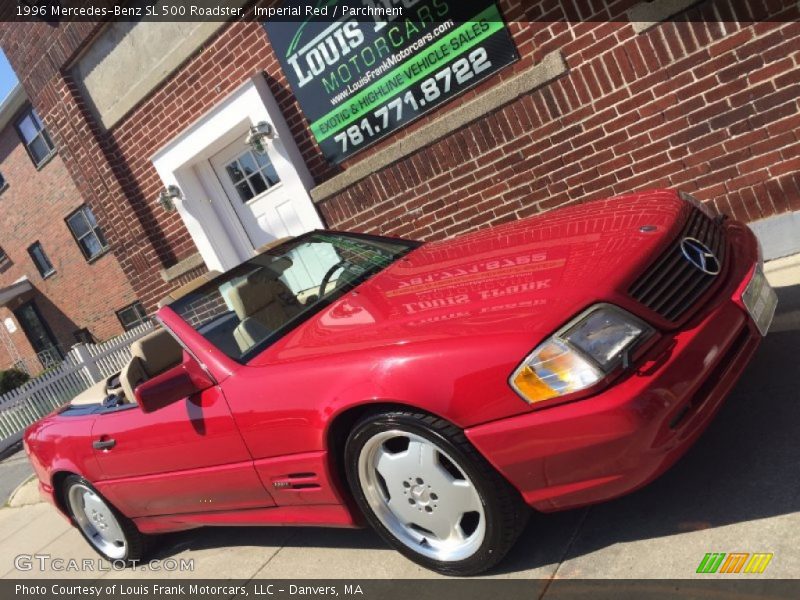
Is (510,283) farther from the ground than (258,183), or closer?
closer

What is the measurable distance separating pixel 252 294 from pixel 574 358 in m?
1.90

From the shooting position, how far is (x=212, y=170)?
852 centimetres

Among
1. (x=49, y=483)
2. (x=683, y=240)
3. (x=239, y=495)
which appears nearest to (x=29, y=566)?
(x=49, y=483)

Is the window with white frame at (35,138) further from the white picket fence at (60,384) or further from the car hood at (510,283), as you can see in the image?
the car hood at (510,283)

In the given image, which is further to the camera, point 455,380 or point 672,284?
point 672,284

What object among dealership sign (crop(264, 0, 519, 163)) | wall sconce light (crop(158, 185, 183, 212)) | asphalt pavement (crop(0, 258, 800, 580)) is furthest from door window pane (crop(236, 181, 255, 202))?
asphalt pavement (crop(0, 258, 800, 580))

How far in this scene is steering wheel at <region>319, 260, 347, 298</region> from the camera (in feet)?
11.7

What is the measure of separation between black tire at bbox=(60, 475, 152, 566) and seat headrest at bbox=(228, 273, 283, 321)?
1.53m

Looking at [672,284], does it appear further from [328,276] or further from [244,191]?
[244,191]

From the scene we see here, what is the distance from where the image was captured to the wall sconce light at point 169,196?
850 centimetres

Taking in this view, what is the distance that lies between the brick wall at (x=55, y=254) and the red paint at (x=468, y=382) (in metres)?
17.3

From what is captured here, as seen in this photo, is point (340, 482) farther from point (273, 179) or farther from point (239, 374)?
point (273, 179)

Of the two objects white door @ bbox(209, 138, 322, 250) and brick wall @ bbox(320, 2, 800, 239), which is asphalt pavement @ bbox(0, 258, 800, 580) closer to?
brick wall @ bbox(320, 2, 800, 239)

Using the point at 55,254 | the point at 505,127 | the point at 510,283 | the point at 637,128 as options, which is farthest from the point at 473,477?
the point at 55,254
